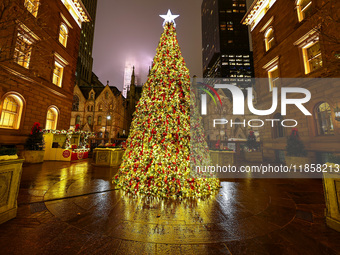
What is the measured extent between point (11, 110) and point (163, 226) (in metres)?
13.3

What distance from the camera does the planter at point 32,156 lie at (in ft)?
29.2

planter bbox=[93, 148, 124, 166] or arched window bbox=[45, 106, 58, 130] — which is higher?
arched window bbox=[45, 106, 58, 130]

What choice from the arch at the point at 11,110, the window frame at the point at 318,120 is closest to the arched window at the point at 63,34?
the arch at the point at 11,110

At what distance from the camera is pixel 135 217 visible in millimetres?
2902

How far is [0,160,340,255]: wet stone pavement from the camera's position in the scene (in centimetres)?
206

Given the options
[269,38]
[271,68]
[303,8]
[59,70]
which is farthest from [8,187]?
[269,38]

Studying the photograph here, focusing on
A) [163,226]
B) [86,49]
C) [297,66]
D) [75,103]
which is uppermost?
A: [86,49]

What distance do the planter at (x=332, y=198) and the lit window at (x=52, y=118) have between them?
16.8m

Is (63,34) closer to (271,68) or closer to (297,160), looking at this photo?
(271,68)

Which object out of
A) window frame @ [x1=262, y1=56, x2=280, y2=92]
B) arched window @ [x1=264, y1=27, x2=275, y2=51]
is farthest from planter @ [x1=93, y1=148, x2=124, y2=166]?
arched window @ [x1=264, y1=27, x2=275, y2=51]

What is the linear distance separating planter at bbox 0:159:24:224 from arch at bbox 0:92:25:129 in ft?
33.6

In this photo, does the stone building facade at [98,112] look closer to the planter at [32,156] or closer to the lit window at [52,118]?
the lit window at [52,118]

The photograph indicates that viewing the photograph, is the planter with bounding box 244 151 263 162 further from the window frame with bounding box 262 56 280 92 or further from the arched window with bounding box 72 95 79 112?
the arched window with bounding box 72 95 79 112

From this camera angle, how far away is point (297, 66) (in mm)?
10703
